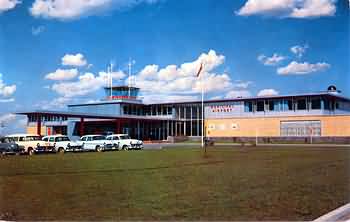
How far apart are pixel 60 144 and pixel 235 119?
2486 centimetres

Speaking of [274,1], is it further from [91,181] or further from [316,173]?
[91,181]

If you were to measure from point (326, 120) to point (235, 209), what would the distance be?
124 ft

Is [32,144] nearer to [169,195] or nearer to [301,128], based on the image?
[169,195]

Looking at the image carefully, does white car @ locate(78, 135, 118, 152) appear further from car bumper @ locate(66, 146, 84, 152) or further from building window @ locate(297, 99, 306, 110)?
building window @ locate(297, 99, 306, 110)

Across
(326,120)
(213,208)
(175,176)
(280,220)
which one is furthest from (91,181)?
(326,120)

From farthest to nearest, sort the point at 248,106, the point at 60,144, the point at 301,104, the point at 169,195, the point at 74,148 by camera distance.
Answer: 1. the point at 248,106
2. the point at 301,104
3. the point at 74,148
4. the point at 60,144
5. the point at 169,195

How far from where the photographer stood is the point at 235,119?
159 ft

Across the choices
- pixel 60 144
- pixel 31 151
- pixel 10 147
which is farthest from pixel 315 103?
pixel 10 147

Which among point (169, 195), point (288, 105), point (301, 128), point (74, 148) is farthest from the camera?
point (288, 105)

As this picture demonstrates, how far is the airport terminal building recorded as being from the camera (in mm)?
40906

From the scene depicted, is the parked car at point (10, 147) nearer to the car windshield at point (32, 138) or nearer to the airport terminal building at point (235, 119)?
the car windshield at point (32, 138)

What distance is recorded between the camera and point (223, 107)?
160 feet

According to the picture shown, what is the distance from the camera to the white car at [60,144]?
1061 inches

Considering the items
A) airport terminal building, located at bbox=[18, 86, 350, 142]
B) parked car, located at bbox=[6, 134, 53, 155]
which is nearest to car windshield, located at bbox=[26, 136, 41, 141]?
parked car, located at bbox=[6, 134, 53, 155]
